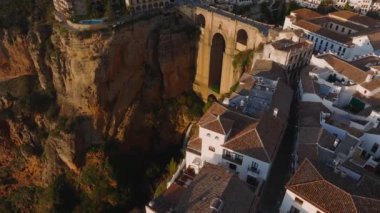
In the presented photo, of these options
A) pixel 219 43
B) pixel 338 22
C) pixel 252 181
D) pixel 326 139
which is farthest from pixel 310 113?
pixel 338 22

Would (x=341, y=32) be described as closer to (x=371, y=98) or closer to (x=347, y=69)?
(x=347, y=69)

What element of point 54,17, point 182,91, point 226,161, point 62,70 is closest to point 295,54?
point 226,161

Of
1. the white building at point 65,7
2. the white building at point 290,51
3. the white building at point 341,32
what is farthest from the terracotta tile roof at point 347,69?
the white building at point 65,7

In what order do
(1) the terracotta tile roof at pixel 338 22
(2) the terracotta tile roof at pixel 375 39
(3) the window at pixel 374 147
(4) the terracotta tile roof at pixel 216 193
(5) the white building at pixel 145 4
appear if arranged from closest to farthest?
(4) the terracotta tile roof at pixel 216 193 → (3) the window at pixel 374 147 → (2) the terracotta tile roof at pixel 375 39 → (1) the terracotta tile roof at pixel 338 22 → (5) the white building at pixel 145 4

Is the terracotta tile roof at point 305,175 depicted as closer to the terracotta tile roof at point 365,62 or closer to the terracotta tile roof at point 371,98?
the terracotta tile roof at point 371,98

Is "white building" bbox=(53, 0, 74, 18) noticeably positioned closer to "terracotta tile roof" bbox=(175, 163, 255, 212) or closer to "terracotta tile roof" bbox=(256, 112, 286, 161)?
"terracotta tile roof" bbox=(256, 112, 286, 161)

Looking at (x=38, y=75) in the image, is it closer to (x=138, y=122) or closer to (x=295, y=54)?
(x=138, y=122)

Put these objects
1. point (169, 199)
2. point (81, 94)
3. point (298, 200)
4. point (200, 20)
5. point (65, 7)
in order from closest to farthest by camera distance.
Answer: point (298, 200)
point (169, 199)
point (81, 94)
point (65, 7)
point (200, 20)

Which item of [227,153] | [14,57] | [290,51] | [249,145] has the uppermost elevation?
[290,51]
